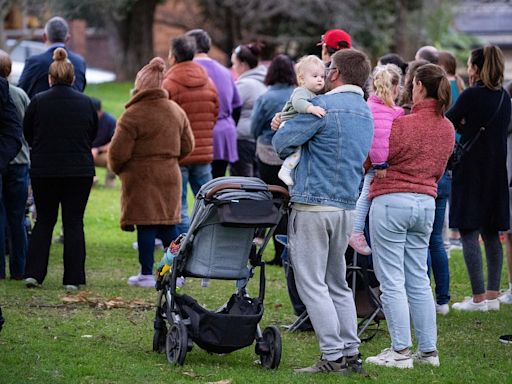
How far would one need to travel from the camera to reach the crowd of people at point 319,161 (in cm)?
689

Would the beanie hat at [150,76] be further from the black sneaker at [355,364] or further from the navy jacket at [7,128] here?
the black sneaker at [355,364]

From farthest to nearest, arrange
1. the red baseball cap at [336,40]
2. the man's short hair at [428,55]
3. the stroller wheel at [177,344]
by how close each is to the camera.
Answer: the man's short hair at [428,55] < the red baseball cap at [336,40] < the stroller wheel at [177,344]

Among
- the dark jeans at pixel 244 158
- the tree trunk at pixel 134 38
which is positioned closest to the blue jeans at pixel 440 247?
the dark jeans at pixel 244 158

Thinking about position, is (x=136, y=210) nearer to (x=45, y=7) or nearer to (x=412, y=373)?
(x=412, y=373)

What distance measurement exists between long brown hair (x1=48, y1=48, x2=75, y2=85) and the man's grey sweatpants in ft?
11.5

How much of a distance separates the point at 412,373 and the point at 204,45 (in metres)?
5.79

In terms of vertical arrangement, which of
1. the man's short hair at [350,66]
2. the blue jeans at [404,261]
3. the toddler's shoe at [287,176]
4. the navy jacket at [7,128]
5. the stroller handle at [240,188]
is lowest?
the blue jeans at [404,261]

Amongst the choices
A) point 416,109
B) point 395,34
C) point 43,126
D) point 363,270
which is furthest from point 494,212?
point 395,34

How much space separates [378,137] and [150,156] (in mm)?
3147

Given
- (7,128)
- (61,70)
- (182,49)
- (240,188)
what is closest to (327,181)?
(240,188)

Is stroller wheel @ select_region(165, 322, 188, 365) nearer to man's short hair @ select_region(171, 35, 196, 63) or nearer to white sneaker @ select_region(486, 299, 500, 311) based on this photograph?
white sneaker @ select_region(486, 299, 500, 311)

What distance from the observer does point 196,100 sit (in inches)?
→ 442

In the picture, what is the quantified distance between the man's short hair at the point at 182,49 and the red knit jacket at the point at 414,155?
4.13 m

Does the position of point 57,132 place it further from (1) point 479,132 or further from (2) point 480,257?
(2) point 480,257
